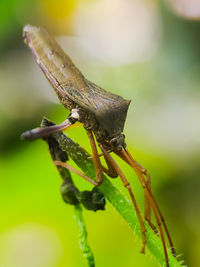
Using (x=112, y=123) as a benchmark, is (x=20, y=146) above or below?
above

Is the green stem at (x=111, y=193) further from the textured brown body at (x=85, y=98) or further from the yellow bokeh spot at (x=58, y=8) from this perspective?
the yellow bokeh spot at (x=58, y=8)

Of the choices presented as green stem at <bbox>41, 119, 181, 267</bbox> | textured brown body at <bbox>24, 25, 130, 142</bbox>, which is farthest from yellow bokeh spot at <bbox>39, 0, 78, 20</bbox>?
green stem at <bbox>41, 119, 181, 267</bbox>

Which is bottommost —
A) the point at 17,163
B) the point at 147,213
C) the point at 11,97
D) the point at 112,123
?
the point at 147,213

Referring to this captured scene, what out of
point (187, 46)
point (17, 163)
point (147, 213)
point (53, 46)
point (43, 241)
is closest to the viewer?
point (147, 213)

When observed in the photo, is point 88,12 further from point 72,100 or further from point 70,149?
point 70,149

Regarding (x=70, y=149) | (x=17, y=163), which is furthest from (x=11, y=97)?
(x=70, y=149)
